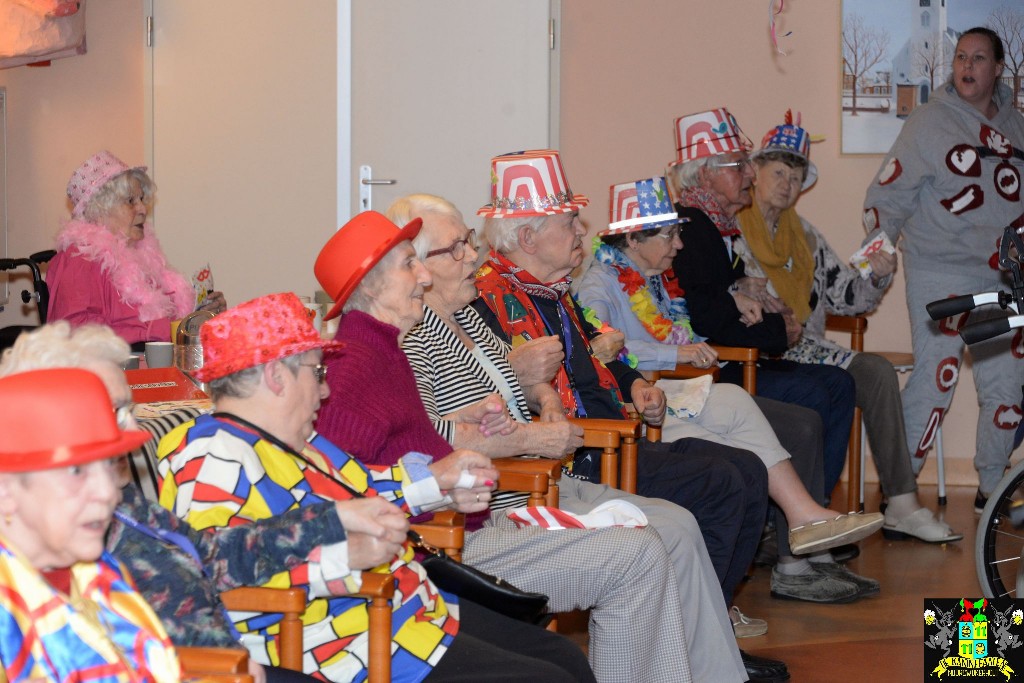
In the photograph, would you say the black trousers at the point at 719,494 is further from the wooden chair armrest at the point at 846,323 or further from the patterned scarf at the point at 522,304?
the wooden chair armrest at the point at 846,323

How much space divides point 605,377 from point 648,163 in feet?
7.08

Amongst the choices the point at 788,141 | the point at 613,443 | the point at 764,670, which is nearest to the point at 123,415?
the point at 613,443

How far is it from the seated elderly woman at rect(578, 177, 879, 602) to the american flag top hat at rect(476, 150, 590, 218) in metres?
0.45

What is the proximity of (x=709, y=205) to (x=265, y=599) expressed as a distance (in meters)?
2.84

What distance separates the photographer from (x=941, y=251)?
4734 millimetres

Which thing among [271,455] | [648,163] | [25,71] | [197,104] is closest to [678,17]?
[648,163]

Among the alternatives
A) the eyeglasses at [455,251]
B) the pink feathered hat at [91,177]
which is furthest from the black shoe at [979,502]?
the pink feathered hat at [91,177]

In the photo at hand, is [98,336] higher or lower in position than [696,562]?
higher

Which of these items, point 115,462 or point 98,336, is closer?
point 115,462

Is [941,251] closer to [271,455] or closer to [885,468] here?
[885,468]

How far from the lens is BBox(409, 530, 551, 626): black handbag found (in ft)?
6.65

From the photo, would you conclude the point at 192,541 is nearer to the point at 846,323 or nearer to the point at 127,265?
the point at 127,265

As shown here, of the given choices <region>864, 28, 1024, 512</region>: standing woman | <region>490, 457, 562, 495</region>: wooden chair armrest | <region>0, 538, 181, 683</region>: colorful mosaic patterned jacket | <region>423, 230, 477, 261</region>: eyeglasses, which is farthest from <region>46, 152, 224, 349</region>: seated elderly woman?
<region>864, 28, 1024, 512</region>: standing woman

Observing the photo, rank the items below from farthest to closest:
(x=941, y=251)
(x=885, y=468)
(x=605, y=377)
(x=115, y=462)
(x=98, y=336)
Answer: (x=941, y=251) → (x=885, y=468) → (x=605, y=377) → (x=98, y=336) → (x=115, y=462)
